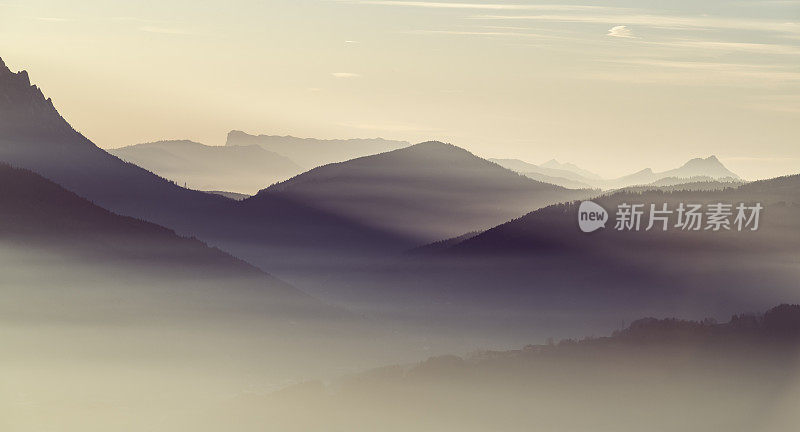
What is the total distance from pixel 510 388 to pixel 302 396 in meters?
35.7

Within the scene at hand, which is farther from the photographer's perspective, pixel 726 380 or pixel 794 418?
pixel 726 380

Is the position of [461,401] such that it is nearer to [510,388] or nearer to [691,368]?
[510,388]

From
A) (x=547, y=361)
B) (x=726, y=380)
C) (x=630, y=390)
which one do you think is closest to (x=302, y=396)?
(x=547, y=361)

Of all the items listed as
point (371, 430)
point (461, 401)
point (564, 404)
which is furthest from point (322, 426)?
point (564, 404)

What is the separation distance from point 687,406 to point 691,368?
18.9m

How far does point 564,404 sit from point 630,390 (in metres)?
12.3

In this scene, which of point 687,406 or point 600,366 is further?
point 600,366

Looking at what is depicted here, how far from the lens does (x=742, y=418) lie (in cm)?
17375

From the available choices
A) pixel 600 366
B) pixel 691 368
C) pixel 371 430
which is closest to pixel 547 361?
pixel 600 366

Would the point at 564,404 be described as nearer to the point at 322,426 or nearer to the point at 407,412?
the point at 407,412

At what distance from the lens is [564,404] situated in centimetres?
17788

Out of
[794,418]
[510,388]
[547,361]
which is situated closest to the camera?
[794,418]

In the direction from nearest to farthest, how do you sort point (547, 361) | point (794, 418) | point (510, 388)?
point (794, 418) → point (510, 388) → point (547, 361)

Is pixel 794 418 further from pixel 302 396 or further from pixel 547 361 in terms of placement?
pixel 302 396
